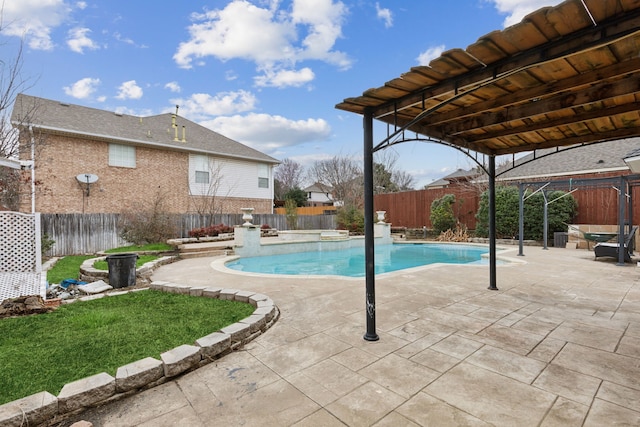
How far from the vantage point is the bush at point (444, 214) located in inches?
587

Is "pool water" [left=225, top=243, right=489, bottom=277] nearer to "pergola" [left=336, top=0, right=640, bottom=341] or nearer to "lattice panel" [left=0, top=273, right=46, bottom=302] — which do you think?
"lattice panel" [left=0, top=273, right=46, bottom=302]

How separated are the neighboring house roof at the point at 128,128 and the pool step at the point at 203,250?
6620 mm

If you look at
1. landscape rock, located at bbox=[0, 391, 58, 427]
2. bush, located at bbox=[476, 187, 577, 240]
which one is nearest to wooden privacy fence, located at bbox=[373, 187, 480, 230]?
bush, located at bbox=[476, 187, 577, 240]

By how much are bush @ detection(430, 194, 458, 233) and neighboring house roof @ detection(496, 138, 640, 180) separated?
248cm

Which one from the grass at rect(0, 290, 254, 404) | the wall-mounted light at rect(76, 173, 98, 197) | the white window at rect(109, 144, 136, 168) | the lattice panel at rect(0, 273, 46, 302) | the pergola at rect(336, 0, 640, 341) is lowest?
Result: the grass at rect(0, 290, 254, 404)

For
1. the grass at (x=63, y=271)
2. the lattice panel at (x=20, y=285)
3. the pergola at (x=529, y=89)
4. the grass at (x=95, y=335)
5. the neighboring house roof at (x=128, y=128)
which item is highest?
the neighboring house roof at (x=128, y=128)

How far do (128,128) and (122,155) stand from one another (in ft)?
5.05

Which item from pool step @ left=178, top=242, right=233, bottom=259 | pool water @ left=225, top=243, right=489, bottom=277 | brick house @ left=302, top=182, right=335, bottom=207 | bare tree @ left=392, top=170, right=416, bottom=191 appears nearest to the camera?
pool water @ left=225, top=243, right=489, bottom=277

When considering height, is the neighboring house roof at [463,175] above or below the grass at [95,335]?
above

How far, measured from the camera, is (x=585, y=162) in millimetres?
15281

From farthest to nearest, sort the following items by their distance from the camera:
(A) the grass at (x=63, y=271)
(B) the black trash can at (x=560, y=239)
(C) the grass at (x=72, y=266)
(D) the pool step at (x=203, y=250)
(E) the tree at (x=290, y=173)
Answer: (E) the tree at (x=290, y=173), (B) the black trash can at (x=560, y=239), (D) the pool step at (x=203, y=250), (C) the grass at (x=72, y=266), (A) the grass at (x=63, y=271)

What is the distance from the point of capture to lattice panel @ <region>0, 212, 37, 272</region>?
508 centimetres

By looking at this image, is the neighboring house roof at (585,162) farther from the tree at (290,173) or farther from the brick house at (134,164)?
the tree at (290,173)

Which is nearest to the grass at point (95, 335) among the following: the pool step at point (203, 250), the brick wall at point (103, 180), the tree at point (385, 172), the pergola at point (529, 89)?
the pergola at point (529, 89)
